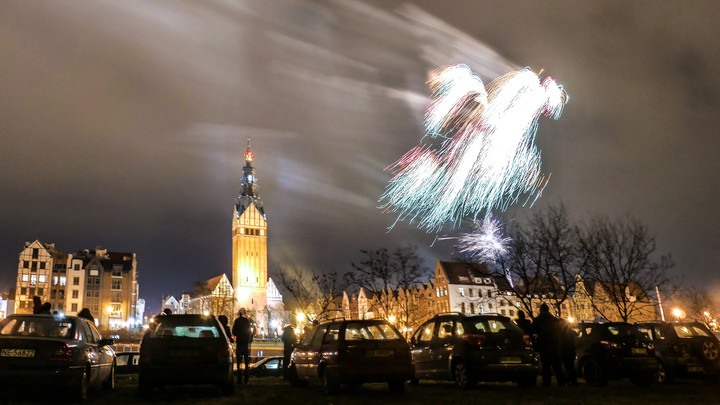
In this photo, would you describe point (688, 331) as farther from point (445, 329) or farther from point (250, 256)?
point (250, 256)

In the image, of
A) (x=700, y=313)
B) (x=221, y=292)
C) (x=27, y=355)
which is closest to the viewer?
(x=27, y=355)

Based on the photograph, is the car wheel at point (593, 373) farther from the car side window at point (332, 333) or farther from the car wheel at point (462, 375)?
the car side window at point (332, 333)

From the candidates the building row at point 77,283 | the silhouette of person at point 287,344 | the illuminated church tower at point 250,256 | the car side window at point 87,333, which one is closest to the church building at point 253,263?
the illuminated church tower at point 250,256

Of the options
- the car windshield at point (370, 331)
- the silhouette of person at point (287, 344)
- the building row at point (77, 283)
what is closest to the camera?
the car windshield at point (370, 331)

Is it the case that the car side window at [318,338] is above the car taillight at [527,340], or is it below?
above

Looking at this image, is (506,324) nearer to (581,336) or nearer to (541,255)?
(581,336)

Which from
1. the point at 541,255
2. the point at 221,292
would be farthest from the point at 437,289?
the point at 541,255

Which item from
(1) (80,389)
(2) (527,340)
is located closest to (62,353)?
(1) (80,389)
